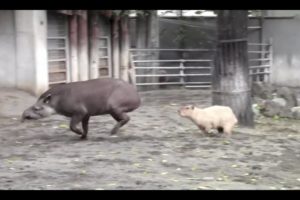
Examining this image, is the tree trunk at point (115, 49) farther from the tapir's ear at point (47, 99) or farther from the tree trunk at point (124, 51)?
the tapir's ear at point (47, 99)

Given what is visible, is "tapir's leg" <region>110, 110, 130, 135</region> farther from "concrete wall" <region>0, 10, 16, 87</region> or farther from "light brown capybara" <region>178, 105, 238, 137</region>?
"concrete wall" <region>0, 10, 16, 87</region>

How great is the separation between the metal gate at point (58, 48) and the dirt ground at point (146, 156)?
2745 millimetres

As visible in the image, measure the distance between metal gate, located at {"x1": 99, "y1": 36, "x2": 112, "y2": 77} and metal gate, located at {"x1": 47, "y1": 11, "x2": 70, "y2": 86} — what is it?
204 cm

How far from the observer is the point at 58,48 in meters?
13.6

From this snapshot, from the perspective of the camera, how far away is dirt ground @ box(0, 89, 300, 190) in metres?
5.27

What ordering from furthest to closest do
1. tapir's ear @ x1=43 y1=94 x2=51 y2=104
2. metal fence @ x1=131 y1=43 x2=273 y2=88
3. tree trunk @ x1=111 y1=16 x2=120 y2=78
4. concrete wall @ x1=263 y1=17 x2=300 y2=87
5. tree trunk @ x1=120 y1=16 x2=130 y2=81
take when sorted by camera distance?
1. concrete wall @ x1=263 y1=17 x2=300 y2=87
2. metal fence @ x1=131 y1=43 x2=273 y2=88
3. tree trunk @ x1=120 y1=16 x2=130 y2=81
4. tree trunk @ x1=111 y1=16 x2=120 y2=78
5. tapir's ear @ x1=43 y1=94 x2=51 y2=104

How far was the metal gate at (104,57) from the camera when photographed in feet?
51.9

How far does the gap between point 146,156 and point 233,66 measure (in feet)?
10.5

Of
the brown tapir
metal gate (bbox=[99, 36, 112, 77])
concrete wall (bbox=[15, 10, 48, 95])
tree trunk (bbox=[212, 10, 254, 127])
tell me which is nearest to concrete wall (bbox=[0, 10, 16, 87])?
concrete wall (bbox=[15, 10, 48, 95])

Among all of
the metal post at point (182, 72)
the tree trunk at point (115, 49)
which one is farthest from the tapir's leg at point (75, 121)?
the metal post at point (182, 72)

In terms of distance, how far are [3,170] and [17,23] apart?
6.98m

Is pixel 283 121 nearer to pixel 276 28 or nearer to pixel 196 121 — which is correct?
pixel 196 121

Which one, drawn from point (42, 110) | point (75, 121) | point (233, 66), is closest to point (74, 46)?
point (233, 66)
